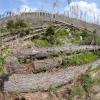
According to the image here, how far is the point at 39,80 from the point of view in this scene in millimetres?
21500

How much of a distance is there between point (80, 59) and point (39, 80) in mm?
4440

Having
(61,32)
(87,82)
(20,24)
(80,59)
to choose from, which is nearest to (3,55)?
(87,82)

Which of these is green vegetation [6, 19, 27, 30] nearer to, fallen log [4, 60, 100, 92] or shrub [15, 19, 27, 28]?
shrub [15, 19, 27, 28]

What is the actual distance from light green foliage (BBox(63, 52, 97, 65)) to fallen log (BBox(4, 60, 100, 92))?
94 cm

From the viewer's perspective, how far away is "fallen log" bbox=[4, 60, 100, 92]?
2083cm

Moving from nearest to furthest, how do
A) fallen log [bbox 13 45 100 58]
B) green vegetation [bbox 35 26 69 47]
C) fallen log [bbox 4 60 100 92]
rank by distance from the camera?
fallen log [bbox 4 60 100 92], fallen log [bbox 13 45 100 58], green vegetation [bbox 35 26 69 47]

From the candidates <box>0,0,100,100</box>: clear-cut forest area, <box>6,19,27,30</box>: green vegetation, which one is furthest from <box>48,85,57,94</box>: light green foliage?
<box>6,19,27,30</box>: green vegetation

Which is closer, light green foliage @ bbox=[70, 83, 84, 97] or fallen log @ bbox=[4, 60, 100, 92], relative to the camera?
fallen log @ bbox=[4, 60, 100, 92]

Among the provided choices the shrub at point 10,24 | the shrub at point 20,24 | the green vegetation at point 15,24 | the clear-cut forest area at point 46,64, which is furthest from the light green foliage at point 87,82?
the shrub at point 10,24

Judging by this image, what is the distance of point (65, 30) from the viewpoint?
30656mm

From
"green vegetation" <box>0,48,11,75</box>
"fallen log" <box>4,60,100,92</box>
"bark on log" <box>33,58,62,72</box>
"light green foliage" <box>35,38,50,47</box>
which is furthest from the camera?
"light green foliage" <box>35,38,50,47</box>

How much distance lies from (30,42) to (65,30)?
17.8 ft

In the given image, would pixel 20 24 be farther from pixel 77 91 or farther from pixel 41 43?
pixel 77 91

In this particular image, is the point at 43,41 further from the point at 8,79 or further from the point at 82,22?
the point at 82,22
